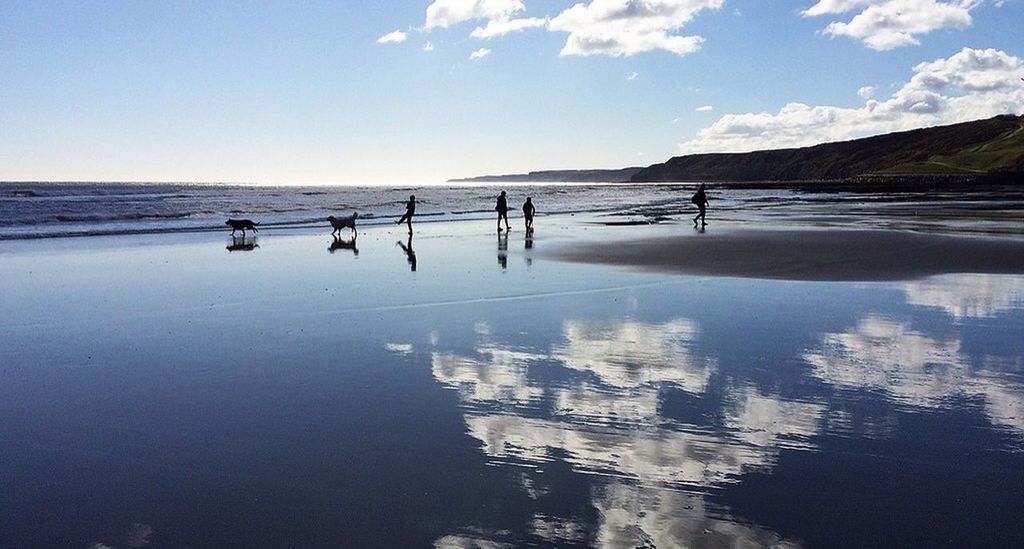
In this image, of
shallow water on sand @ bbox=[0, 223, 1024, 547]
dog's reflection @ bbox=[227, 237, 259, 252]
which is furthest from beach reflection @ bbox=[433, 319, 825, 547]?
dog's reflection @ bbox=[227, 237, 259, 252]

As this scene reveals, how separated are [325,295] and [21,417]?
7087mm

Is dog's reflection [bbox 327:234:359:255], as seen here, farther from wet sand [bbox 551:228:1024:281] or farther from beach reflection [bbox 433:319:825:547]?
beach reflection [bbox 433:319:825:547]

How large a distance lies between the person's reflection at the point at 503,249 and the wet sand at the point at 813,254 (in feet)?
4.96

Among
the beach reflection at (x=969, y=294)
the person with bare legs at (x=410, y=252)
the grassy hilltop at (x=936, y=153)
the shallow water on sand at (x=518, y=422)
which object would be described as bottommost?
the shallow water on sand at (x=518, y=422)

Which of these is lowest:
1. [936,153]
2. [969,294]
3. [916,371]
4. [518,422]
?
[518,422]

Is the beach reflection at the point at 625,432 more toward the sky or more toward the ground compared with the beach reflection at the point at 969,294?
more toward the ground

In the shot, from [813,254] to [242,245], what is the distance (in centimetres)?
1856

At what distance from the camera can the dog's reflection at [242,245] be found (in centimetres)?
2380

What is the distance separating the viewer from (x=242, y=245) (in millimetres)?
25328

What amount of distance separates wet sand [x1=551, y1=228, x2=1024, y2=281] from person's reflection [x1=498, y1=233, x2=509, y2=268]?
1.51 meters

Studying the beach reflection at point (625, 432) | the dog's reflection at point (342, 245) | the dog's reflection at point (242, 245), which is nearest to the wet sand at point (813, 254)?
the dog's reflection at point (342, 245)

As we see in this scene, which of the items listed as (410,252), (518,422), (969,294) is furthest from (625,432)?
(410,252)

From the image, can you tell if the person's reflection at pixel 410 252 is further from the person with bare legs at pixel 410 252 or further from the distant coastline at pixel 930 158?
the distant coastline at pixel 930 158

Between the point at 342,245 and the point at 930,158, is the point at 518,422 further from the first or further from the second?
the point at 930,158
